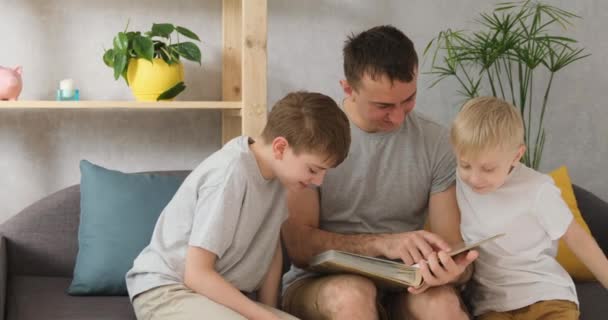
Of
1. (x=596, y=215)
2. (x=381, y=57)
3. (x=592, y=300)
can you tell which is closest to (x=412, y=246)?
(x=381, y=57)

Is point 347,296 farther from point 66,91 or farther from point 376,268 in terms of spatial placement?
point 66,91

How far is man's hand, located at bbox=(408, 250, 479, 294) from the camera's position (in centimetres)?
181

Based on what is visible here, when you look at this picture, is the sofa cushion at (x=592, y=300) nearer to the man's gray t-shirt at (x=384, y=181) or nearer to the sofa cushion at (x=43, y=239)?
the man's gray t-shirt at (x=384, y=181)

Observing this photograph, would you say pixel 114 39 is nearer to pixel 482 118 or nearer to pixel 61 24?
pixel 61 24

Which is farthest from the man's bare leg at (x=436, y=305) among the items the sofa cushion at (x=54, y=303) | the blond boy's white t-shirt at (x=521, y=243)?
the sofa cushion at (x=54, y=303)

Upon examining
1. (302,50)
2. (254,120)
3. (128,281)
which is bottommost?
(128,281)

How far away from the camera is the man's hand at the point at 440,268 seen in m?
1.81

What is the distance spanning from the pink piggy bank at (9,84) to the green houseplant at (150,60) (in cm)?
27

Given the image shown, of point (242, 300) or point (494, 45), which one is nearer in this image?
point (242, 300)

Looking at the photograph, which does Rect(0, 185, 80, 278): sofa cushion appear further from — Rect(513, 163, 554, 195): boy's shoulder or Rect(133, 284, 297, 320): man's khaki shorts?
Rect(513, 163, 554, 195): boy's shoulder

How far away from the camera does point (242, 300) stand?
1815 millimetres

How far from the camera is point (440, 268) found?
5.94ft

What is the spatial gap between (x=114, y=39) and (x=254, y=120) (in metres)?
0.50

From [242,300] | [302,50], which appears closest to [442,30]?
[302,50]
